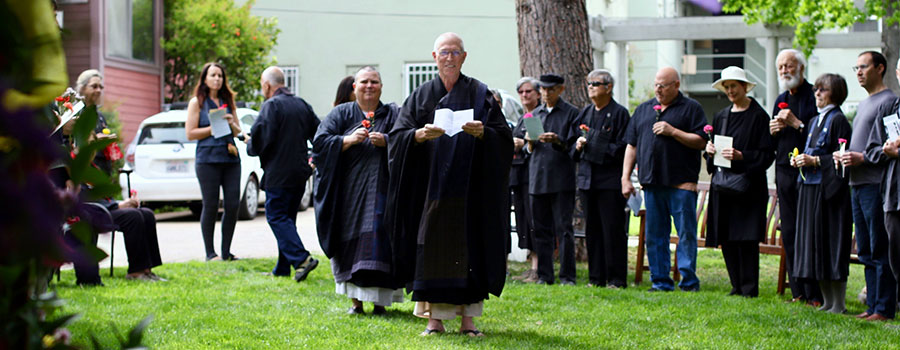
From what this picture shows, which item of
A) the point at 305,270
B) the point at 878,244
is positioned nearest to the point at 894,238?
the point at 878,244

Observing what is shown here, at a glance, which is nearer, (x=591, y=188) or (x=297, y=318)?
(x=297, y=318)

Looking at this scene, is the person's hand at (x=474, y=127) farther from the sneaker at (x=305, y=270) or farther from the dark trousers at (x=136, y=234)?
the dark trousers at (x=136, y=234)

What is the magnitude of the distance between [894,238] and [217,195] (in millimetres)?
6590

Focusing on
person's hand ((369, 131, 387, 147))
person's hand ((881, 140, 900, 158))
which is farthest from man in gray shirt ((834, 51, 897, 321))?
person's hand ((369, 131, 387, 147))

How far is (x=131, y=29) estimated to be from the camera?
22359mm

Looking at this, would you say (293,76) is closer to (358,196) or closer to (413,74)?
(413,74)

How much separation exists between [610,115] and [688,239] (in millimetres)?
1394

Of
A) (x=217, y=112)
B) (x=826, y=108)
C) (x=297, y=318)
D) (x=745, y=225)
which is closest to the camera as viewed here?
(x=297, y=318)

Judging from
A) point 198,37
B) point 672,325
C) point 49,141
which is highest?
point 198,37

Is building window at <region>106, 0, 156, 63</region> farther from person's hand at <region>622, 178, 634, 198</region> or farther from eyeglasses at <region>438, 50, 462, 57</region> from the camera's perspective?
eyeglasses at <region>438, 50, 462, 57</region>

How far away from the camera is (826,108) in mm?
7602

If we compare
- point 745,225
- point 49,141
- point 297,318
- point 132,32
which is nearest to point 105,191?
point 49,141

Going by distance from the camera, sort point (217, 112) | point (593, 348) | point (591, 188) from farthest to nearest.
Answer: point (217, 112)
point (591, 188)
point (593, 348)

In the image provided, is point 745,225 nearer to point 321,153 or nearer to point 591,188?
point 591,188
